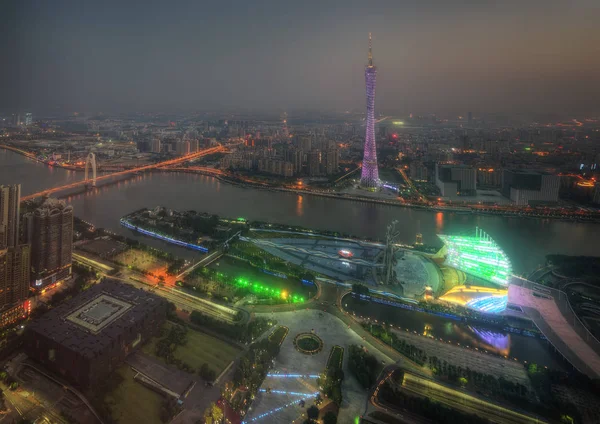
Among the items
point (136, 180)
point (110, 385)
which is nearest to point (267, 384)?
point (110, 385)

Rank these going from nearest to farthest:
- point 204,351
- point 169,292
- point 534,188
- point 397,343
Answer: point 204,351, point 397,343, point 169,292, point 534,188

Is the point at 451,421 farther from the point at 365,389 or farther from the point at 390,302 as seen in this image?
the point at 390,302

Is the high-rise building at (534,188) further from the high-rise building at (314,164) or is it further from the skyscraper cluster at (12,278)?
the skyscraper cluster at (12,278)

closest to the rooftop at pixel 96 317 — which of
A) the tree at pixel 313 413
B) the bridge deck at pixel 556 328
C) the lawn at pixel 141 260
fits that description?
the lawn at pixel 141 260

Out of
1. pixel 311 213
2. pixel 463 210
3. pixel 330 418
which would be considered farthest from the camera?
pixel 463 210

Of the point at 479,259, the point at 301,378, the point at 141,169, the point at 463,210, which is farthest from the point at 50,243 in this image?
the point at 141,169

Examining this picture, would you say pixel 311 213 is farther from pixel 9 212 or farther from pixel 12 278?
pixel 12 278

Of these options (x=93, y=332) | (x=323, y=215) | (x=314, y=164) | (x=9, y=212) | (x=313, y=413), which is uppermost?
(x=314, y=164)
